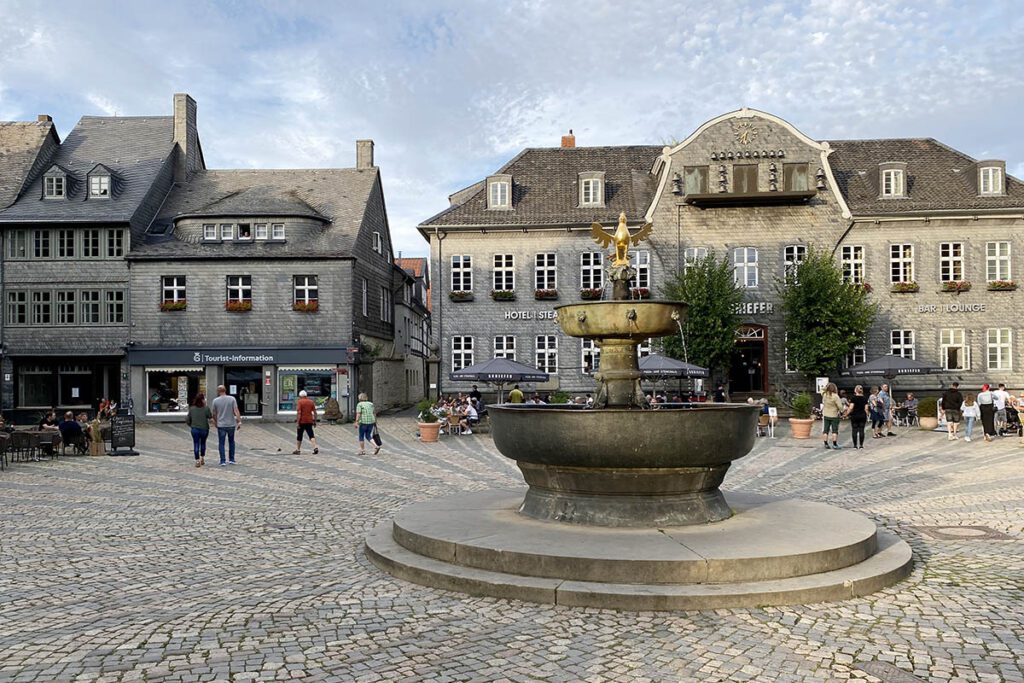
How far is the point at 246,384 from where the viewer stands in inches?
1396

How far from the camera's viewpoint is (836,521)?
30.5ft

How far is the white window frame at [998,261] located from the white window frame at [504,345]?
20241 mm

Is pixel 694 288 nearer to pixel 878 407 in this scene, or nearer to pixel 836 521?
pixel 878 407

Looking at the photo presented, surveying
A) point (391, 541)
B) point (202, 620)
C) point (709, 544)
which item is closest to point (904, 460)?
point (709, 544)

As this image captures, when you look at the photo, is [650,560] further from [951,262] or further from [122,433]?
[951,262]

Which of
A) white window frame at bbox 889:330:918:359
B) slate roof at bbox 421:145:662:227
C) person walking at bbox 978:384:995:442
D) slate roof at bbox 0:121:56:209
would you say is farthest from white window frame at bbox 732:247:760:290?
slate roof at bbox 0:121:56:209

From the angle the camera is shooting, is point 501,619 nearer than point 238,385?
Yes

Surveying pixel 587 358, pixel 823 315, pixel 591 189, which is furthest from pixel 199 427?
pixel 823 315

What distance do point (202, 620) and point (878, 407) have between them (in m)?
23.1

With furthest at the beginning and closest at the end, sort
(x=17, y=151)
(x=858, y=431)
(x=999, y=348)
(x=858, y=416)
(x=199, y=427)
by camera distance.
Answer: (x=17, y=151) < (x=999, y=348) < (x=858, y=431) < (x=858, y=416) < (x=199, y=427)

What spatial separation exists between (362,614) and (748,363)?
31308 mm

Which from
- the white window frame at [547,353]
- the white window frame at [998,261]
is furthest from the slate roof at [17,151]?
the white window frame at [998,261]

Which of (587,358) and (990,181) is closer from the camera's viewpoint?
(990,181)

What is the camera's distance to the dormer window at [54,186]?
3647 cm
